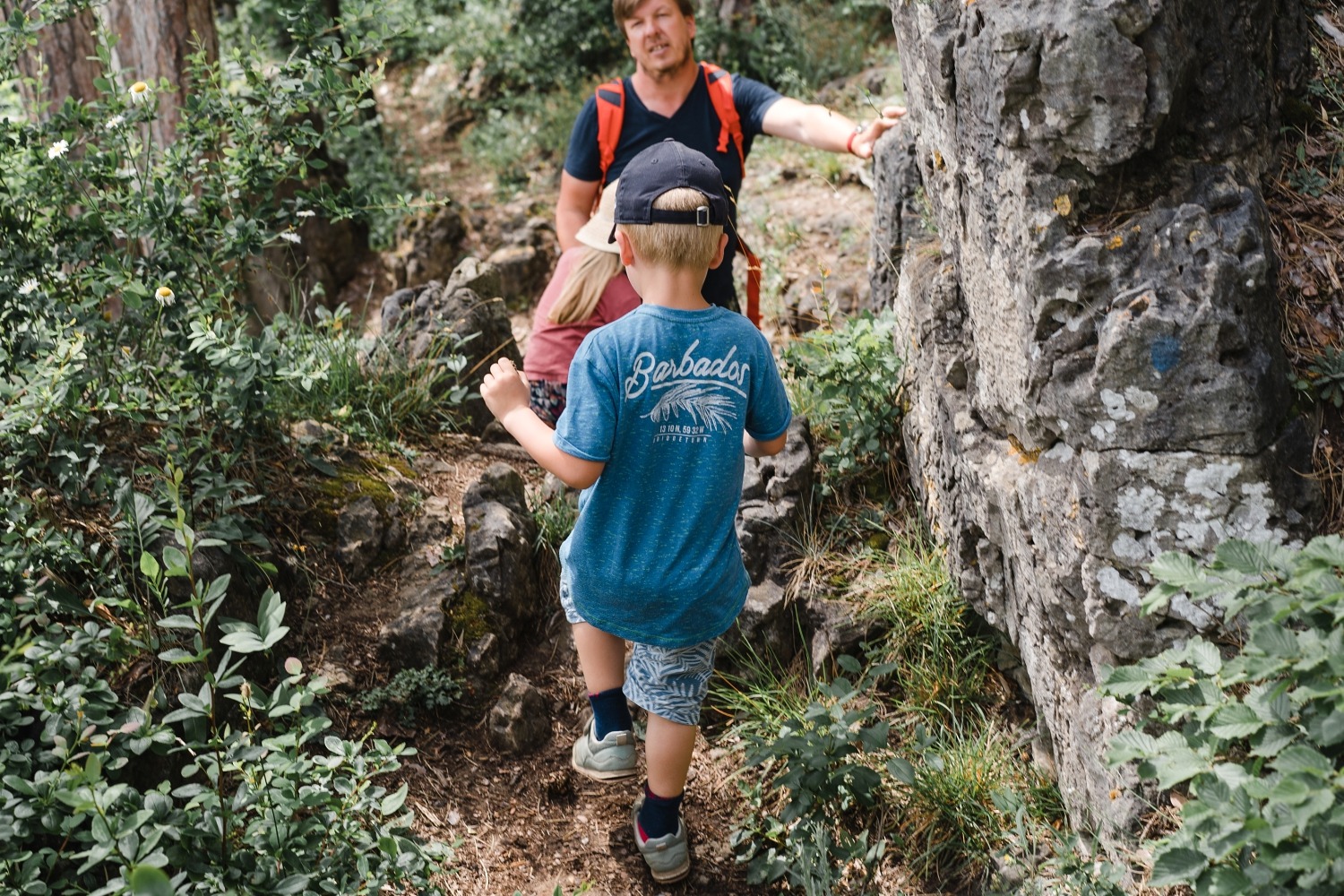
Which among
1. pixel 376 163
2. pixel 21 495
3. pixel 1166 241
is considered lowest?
pixel 21 495

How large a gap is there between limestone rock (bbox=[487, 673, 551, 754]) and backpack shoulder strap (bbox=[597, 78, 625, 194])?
206 centimetres

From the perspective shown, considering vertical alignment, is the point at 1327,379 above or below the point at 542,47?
below

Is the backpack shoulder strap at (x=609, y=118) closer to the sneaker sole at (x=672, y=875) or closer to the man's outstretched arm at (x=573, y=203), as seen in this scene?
the man's outstretched arm at (x=573, y=203)

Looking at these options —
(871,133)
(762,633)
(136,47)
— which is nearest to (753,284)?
(871,133)

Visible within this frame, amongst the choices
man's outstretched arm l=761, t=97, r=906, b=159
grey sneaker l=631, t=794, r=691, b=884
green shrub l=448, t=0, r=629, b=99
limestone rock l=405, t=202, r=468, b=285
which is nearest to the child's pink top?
man's outstretched arm l=761, t=97, r=906, b=159

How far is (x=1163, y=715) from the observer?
2.30 m

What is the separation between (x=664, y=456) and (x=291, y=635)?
1794 millimetres

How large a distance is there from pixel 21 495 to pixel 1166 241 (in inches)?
135

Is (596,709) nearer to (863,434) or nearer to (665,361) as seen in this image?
(665,361)

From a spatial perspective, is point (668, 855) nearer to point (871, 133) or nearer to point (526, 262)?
point (871, 133)

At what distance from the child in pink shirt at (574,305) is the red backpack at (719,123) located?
170 mm

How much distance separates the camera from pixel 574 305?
401 cm

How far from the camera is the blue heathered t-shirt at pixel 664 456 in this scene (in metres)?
2.76

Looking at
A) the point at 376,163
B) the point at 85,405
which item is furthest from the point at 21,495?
the point at 376,163
